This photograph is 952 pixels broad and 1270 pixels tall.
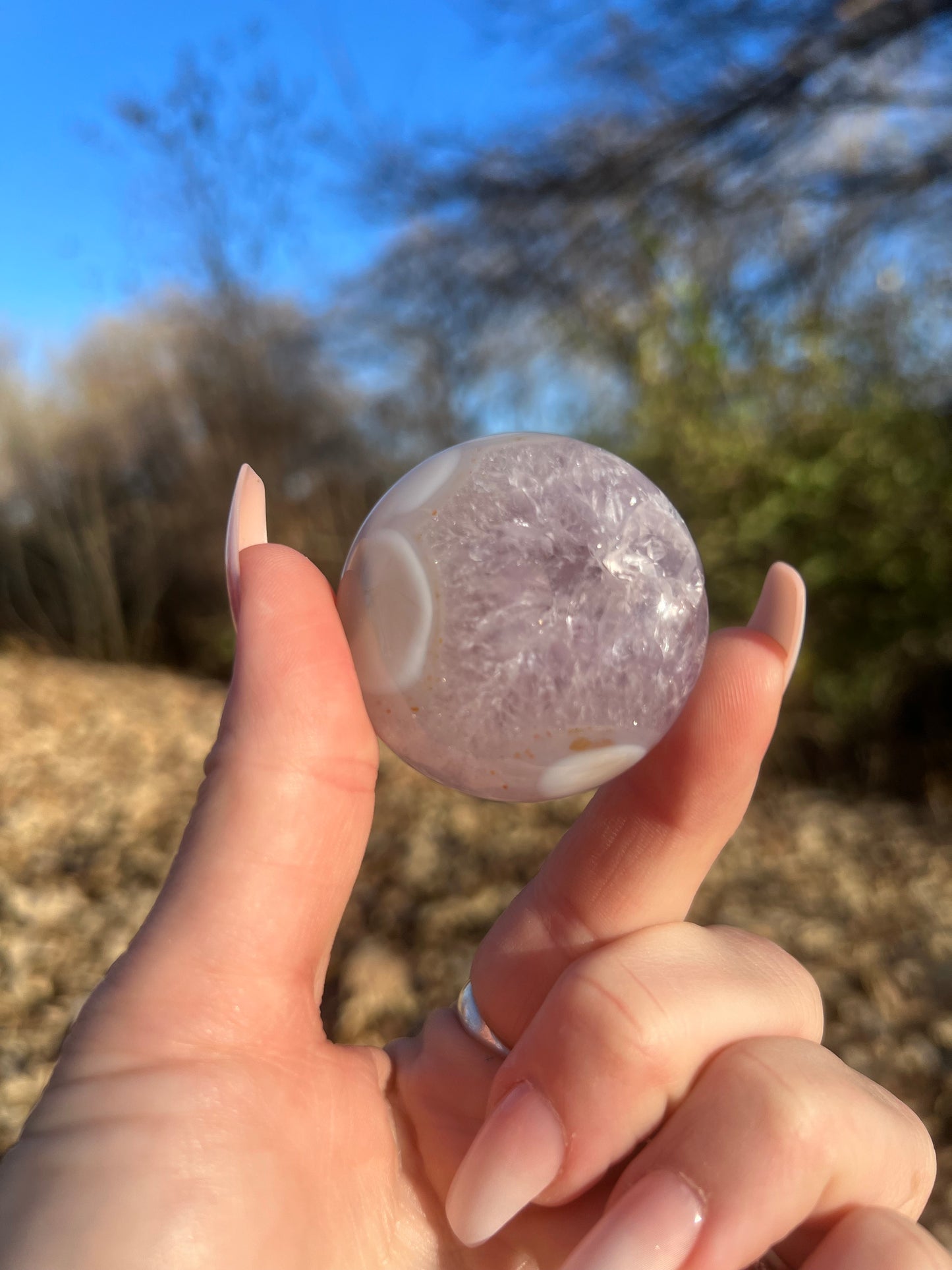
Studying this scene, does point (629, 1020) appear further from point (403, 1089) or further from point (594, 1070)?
point (403, 1089)

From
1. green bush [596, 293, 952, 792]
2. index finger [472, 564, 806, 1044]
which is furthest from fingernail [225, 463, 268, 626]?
green bush [596, 293, 952, 792]

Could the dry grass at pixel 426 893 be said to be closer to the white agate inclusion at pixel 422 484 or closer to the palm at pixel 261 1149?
the palm at pixel 261 1149

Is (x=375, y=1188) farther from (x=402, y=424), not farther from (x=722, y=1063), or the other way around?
(x=402, y=424)

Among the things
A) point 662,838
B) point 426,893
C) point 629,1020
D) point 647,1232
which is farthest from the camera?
point 426,893

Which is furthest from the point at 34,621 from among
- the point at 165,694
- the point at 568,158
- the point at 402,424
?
the point at 568,158

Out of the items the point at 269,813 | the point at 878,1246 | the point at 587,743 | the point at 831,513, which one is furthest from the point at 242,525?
the point at 831,513

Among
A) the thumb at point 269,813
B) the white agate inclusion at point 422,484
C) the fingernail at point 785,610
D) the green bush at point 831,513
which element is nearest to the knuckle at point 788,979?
the fingernail at point 785,610

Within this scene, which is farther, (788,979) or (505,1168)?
(788,979)
